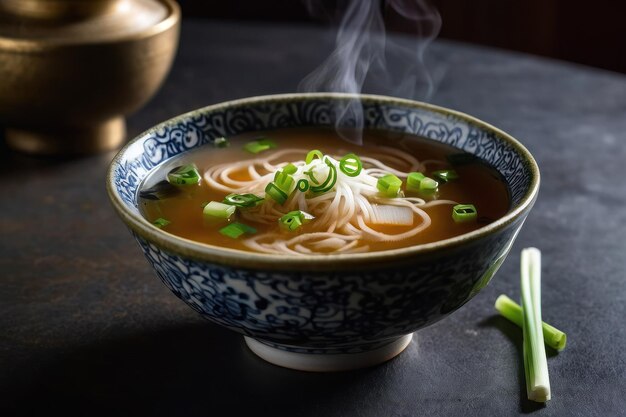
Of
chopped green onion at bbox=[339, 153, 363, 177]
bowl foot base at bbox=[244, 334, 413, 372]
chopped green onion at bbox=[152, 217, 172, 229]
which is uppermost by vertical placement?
chopped green onion at bbox=[339, 153, 363, 177]

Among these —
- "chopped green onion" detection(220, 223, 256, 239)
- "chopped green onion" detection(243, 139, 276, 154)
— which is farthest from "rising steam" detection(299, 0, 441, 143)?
"chopped green onion" detection(220, 223, 256, 239)

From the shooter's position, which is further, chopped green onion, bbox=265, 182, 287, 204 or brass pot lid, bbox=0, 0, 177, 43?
brass pot lid, bbox=0, 0, 177, 43

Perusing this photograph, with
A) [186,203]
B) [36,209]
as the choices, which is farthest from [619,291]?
[36,209]

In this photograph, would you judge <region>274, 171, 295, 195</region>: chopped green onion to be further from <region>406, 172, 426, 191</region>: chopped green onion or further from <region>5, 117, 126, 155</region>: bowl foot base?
<region>5, 117, 126, 155</region>: bowl foot base

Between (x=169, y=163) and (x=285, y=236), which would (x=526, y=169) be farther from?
(x=169, y=163)

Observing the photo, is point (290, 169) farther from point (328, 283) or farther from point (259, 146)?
point (328, 283)

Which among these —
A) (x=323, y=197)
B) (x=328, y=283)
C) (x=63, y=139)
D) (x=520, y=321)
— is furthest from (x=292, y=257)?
(x=63, y=139)

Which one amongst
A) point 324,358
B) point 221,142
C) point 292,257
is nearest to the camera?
point 292,257
